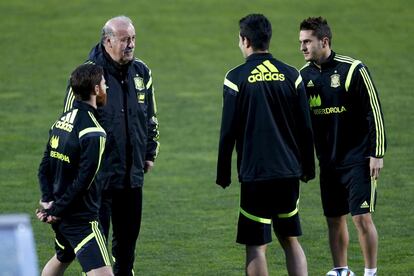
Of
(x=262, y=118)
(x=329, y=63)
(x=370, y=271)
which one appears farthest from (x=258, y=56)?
(x=370, y=271)

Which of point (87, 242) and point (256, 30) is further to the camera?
point (256, 30)

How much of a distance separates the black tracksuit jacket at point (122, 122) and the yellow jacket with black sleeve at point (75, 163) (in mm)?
474

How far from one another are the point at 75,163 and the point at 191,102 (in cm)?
973

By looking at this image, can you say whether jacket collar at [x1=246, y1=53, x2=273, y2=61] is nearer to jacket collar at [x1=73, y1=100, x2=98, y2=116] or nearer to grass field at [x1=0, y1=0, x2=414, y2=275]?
jacket collar at [x1=73, y1=100, x2=98, y2=116]

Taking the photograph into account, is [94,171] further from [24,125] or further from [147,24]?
[147,24]

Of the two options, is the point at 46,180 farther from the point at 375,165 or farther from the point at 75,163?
the point at 375,165

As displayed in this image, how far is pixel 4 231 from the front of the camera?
4.41m

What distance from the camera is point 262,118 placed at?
24.3 ft

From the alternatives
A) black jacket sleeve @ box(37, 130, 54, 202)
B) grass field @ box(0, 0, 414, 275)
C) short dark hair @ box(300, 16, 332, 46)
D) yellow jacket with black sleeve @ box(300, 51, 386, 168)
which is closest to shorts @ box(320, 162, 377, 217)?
yellow jacket with black sleeve @ box(300, 51, 386, 168)

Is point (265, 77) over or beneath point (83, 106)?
over

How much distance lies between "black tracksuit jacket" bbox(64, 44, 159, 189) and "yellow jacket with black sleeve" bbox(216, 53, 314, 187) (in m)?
0.76

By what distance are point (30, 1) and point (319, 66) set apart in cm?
1492

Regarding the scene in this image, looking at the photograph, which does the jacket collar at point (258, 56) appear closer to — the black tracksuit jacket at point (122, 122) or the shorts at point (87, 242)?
the black tracksuit jacket at point (122, 122)

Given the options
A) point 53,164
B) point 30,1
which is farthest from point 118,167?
point 30,1
